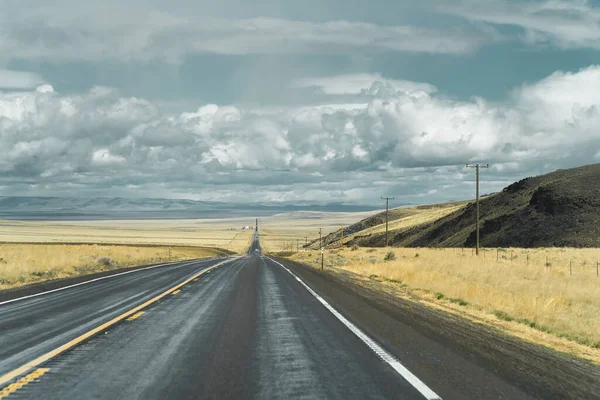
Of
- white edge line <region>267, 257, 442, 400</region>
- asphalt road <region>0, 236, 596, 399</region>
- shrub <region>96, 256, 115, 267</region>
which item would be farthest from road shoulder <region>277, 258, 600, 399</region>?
shrub <region>96, 256, 115, 267</region>

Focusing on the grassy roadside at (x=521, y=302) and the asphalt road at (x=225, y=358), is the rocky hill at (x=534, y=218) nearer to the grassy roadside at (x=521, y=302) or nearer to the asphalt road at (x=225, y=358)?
the grassy roadside at (x=521, y=302)

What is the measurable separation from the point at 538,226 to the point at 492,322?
60.2m

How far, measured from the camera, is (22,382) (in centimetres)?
587

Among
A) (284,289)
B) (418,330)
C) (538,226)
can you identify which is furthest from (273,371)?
(538,226)

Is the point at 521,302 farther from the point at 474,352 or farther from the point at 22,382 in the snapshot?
the point at 22,382

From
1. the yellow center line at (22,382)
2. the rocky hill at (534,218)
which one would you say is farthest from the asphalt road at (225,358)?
the rocky hill at (534,218)

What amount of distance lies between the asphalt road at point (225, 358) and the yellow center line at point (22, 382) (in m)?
0.01

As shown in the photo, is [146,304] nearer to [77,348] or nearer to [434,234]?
[77,348]

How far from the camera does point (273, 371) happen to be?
21.4 feet

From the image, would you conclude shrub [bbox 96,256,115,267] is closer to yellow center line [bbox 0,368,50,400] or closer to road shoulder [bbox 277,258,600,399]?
road shoulder [bbox 277,258,600,399]

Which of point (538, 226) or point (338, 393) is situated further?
point (538, 226)

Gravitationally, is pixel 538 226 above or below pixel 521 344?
above

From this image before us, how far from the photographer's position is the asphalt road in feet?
18.6

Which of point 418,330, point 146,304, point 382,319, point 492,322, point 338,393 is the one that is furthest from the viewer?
point 146,304
